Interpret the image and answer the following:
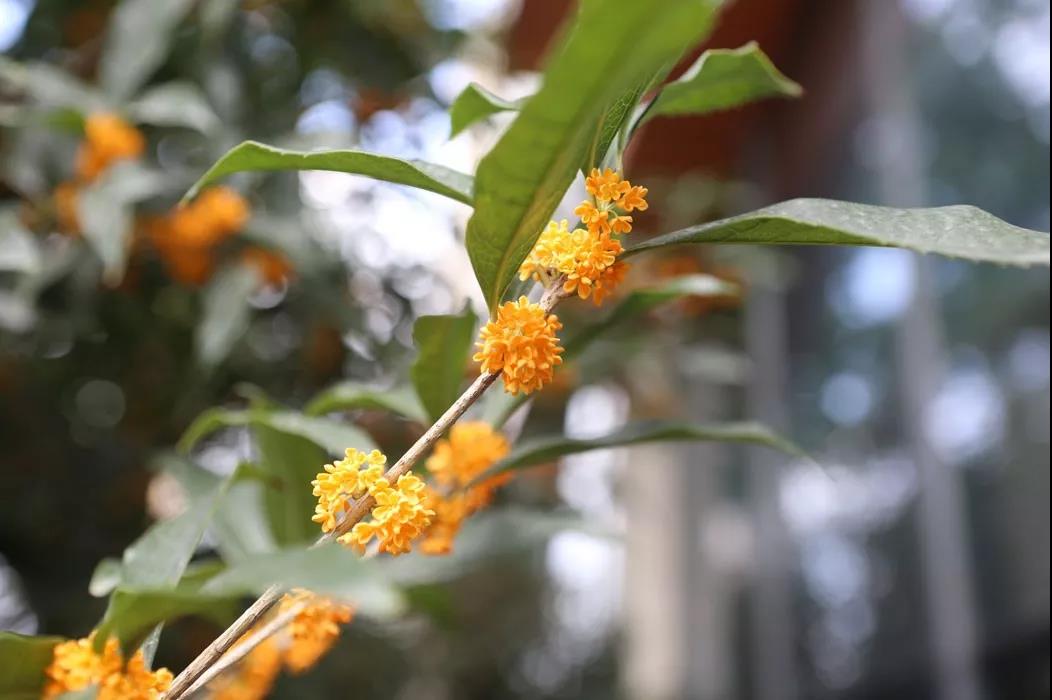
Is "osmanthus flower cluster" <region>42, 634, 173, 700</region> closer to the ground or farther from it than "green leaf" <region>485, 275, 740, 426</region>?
closer to the ground

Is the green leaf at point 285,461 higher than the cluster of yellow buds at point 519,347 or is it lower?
lower

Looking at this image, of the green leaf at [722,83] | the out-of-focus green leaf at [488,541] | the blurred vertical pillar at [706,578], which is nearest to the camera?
the green leaf at [722,83]

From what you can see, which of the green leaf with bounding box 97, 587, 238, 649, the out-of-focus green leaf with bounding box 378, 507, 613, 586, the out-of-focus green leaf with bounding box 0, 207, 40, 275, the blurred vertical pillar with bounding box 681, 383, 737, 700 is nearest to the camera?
the green leaf with bounding box 97, 587, 238, 649

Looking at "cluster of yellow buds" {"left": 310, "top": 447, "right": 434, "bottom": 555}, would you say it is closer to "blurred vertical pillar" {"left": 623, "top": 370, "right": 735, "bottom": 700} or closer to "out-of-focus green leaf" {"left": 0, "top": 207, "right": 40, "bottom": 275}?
"out-of-focus green leaf" {"left": 0, "top": 207, "right": 40, "bottom": 275}

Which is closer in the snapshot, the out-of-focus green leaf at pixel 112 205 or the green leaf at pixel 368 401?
the green leaf at pixel 368 401

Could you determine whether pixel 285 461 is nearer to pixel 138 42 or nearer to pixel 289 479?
pixel 289 479

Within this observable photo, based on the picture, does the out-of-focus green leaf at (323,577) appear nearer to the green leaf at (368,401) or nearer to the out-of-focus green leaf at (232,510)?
the green leaf at (368,401)

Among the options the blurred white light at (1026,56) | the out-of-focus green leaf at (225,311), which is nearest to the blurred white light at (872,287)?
the blurred white light at (1026,56)

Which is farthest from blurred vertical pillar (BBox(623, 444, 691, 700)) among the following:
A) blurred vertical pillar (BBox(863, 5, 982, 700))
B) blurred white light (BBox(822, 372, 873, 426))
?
blurred vertical pillar (BBox(863, 5, 982, 700))
